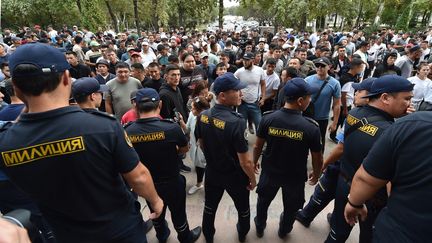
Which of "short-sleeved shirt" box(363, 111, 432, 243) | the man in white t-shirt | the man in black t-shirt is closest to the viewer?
"short-sleeved shirt" box(363, 111, 432, 243)

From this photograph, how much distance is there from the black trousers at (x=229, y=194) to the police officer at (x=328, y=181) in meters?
0.89

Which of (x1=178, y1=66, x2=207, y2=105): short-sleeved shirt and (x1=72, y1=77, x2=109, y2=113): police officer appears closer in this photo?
(x1=72, y1=77, x2=109, y2=113): police officer

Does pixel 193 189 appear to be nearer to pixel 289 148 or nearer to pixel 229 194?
pixel 229 194

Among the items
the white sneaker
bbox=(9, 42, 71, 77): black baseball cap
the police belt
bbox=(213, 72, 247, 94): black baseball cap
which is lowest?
the white sneaker

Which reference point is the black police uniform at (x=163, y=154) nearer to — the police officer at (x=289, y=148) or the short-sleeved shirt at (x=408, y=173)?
the police officer at (x=289, y=148)

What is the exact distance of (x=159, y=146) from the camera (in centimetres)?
280

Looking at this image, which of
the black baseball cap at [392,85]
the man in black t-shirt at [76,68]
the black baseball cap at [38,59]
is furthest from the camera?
the man in black t-shirt at [76,68]

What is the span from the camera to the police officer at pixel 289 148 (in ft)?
9.17

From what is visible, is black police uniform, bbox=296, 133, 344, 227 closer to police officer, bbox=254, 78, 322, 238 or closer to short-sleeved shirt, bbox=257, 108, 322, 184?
police officer, bbox=254, 78, 322, 238

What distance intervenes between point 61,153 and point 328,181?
2.88 metres

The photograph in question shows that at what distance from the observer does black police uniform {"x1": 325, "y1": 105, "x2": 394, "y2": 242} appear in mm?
2434

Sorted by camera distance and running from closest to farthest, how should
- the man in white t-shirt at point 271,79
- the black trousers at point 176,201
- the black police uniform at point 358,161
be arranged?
the black police uniform at point 358,161
the black trousers at point 176,201
the man in white t-shirt at point 271,79

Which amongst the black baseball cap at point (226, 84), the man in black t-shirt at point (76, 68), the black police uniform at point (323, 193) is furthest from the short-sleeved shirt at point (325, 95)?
the man in black t-shirt at point (76, 68)

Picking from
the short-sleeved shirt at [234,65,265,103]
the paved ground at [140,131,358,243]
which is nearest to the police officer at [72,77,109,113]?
the paved ground at [140,131,358,243]
